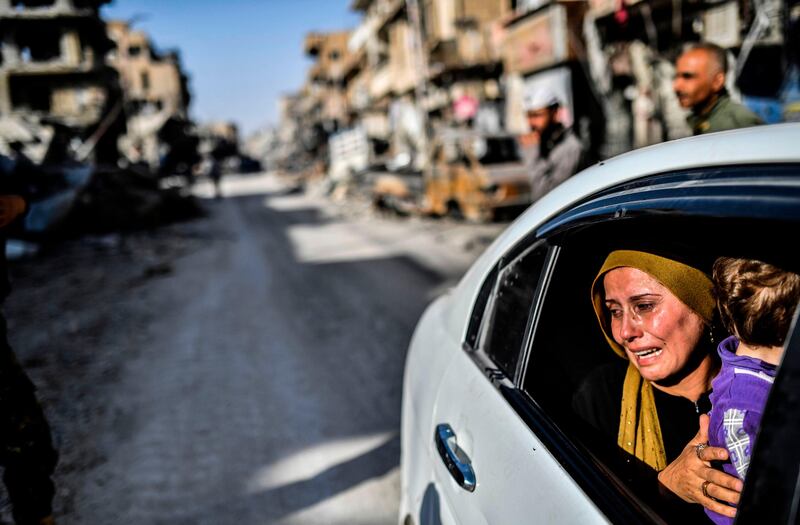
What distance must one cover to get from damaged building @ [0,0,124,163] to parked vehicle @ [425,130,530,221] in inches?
937

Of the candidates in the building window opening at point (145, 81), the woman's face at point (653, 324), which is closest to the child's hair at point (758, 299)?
the woman's face at point (653, 324)

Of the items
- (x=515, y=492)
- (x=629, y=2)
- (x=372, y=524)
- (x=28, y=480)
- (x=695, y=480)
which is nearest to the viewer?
(x=695, y=480)

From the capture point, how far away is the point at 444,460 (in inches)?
62.6

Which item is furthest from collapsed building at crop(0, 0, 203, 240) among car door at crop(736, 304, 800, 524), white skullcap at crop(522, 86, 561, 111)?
white skullcap at crop(522, 86, 561, 111)

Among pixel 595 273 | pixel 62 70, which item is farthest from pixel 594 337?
pixel 62 70

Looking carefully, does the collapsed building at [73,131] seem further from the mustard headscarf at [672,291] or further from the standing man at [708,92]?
the standing man at [708,92]

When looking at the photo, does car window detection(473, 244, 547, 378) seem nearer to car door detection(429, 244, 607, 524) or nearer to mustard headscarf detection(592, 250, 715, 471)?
car door detection(429, 244, 607, 524)

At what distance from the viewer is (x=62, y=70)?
31.2 metres

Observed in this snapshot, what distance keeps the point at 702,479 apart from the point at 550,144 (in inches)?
146

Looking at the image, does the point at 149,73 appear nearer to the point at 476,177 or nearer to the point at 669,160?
the point at 476,177

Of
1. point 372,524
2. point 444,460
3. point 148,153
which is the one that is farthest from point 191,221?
point 148,153

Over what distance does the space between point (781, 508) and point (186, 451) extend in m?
3.50

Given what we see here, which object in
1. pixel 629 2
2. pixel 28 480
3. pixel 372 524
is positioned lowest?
pixel 372 524

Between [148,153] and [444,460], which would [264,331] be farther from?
[148,153]
